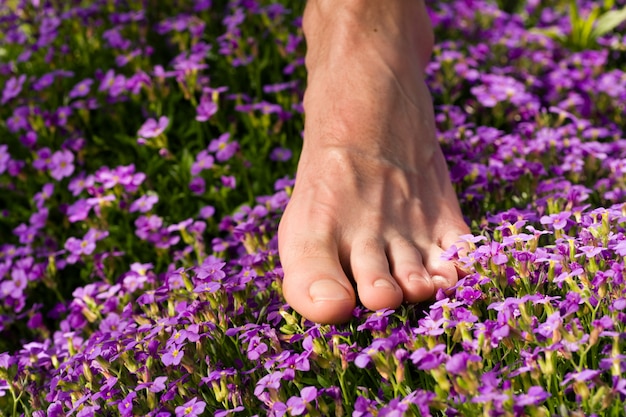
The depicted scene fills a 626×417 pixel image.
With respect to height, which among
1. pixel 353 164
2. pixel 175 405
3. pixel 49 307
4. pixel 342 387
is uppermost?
pixel 353 164

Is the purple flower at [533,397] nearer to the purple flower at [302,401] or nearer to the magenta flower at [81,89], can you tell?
the purple flower at [302,401]

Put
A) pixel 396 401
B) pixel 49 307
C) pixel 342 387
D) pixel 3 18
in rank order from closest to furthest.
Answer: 1. pixel 396 401
2. pixel 342 387
3. pixel 49 307
4. pixel 3 18

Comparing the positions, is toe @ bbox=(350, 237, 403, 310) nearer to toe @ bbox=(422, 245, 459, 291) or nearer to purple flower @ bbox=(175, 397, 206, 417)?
toe @ bbox=(422, 245, 459, 291)

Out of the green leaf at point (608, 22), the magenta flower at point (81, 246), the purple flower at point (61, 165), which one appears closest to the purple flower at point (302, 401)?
the magenta flower at point (81, 246)

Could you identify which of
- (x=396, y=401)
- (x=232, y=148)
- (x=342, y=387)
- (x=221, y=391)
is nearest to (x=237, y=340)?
(x=221, y=391)

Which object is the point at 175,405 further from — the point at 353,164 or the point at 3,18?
the point at 3,18

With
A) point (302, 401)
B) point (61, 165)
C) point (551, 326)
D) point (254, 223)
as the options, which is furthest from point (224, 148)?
point (551, 326)

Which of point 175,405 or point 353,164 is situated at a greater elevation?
point 353,164
